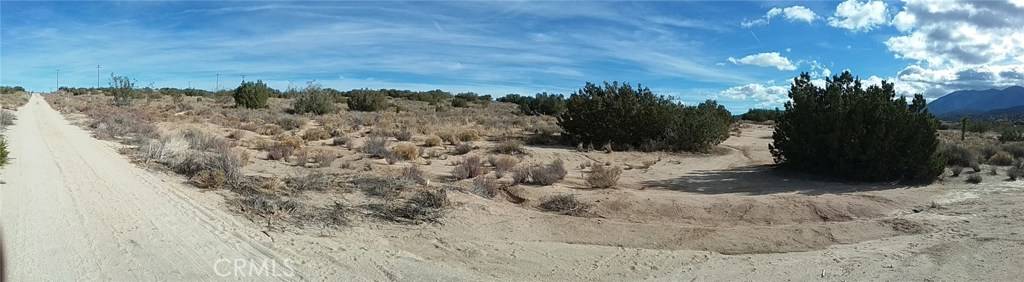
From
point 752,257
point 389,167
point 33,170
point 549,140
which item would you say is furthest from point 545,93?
point 752,257

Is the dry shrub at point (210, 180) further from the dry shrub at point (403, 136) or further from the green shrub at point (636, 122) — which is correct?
the green shrub at point (636, 122)

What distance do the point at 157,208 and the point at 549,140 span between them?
18045 millimetres

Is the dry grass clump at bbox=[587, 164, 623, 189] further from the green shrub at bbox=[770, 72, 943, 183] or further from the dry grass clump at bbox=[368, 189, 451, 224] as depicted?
the green shrub at bbox=[770, 72, 943, 183]

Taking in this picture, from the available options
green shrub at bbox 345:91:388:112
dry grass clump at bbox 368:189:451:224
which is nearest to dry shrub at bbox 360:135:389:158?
dry grass clump at bbox 368:189:451:224

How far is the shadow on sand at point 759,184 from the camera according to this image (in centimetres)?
1334

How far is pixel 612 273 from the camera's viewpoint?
272 inches

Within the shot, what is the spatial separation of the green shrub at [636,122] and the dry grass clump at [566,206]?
12458mm

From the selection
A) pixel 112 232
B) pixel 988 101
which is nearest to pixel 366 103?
pixel 112 232

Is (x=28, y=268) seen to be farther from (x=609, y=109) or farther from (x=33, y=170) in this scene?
(x=609, y=109)

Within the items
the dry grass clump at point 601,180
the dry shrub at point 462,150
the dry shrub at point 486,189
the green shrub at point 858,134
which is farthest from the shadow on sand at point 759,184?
the dry shrub at point 462,150

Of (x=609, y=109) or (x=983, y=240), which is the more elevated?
(x=609, y=109)

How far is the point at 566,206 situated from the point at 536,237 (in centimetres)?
189

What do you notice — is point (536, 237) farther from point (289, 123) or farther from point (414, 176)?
point (289, 123)

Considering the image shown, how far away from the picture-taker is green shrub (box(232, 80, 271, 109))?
1832 inches
